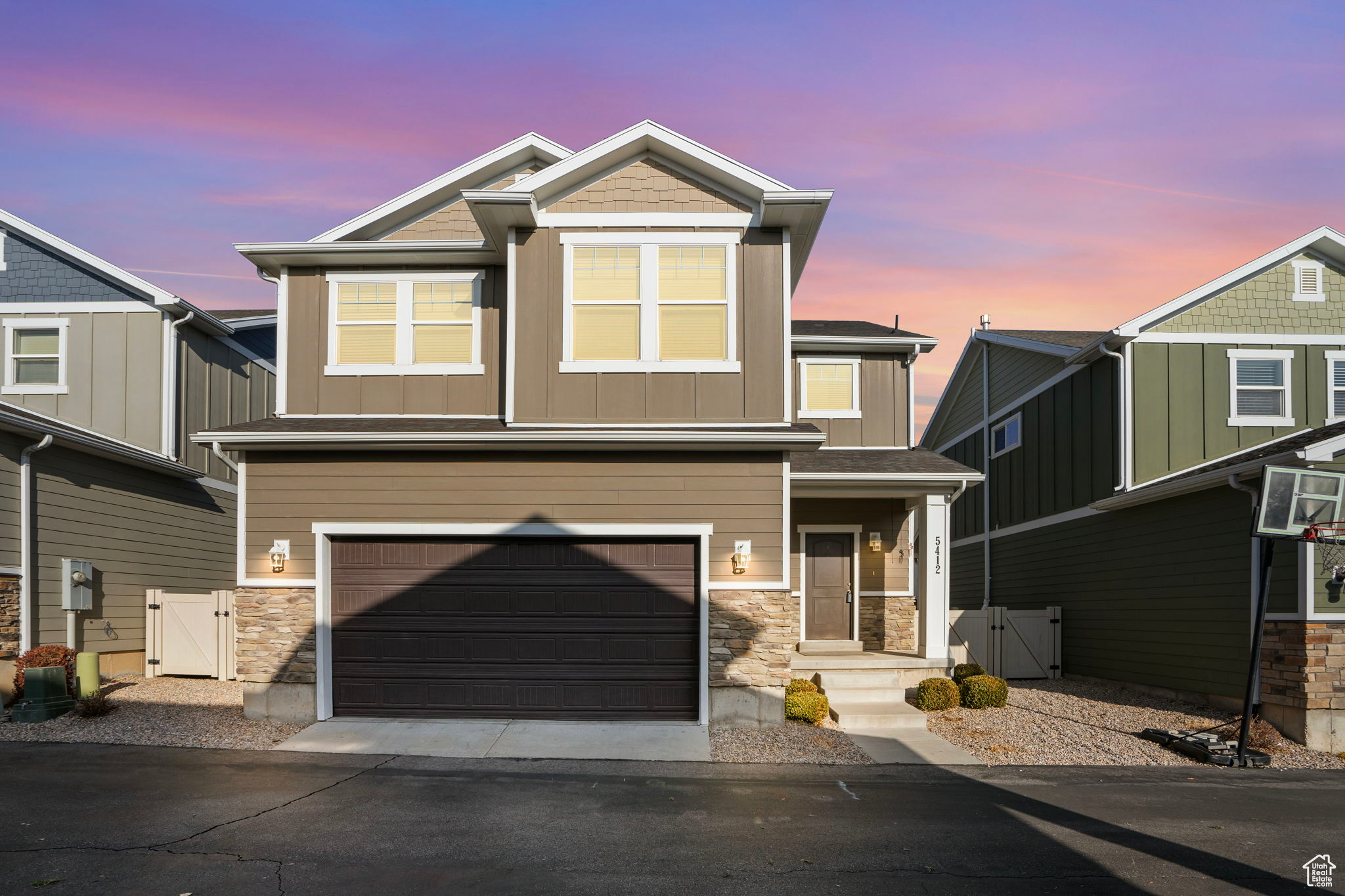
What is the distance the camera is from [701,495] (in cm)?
1266

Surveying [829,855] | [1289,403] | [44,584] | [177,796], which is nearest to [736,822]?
[829,855]

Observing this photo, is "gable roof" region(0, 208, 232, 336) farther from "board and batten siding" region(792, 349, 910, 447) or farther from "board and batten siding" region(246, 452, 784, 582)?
"board and batten siding" region(792, 349, 910, 447)

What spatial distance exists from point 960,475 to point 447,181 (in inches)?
344

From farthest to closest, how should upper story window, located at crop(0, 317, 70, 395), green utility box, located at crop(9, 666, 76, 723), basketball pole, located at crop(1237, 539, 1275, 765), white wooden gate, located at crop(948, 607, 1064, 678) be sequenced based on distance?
white wooden gate, located at crop(948, 607, 1064, 678) → upper story window, located at crop(0, 317, 70, 395) → green utility box, located at crop(9, 666, 76, 723) → basketball pole, located at crop(1237, 539, 1275, 765)

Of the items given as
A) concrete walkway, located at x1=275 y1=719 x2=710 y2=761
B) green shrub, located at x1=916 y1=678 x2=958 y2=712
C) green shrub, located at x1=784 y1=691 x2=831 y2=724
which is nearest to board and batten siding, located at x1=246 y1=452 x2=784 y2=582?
green shrub, located at x1=784 y1=691 x2=831 y2=724

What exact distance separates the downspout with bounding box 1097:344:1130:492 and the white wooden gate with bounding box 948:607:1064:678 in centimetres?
323

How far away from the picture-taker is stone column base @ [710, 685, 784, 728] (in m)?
12.4

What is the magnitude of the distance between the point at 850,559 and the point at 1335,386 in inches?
324

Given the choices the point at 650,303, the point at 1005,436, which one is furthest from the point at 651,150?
the point at 1005,436

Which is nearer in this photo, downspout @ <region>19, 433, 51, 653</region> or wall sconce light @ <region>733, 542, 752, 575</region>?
wall sconce light @ <region>733, 542, 752, 575</region>

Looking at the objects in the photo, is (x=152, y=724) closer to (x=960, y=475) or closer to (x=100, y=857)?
(x=100, y=857)

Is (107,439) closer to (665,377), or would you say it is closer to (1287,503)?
(665,377)

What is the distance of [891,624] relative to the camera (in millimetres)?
16984

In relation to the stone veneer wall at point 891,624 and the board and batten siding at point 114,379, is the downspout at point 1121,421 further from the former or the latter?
the board and batten siding at point 114,379
